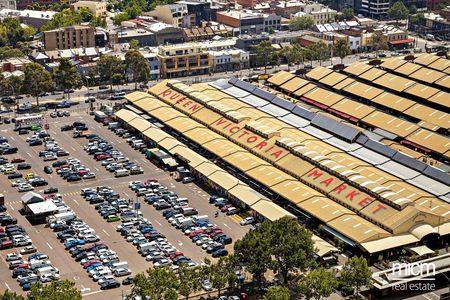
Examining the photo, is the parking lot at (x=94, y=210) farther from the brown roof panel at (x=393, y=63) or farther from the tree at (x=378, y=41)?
the tree at (x=378, y=41)

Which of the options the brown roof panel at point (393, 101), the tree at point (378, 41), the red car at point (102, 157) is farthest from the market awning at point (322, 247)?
the tree at point (378, 41)

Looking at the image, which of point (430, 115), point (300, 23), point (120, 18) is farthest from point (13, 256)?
point (300, 23)

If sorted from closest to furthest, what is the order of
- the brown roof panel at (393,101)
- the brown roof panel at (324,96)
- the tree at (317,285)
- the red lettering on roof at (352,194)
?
the tree at (317,285) → the red lettering on roof at (352,194) → the brown roof panel at (393,101) → the brown roof panel at (324,96)

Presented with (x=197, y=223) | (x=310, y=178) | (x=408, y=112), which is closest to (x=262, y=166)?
(x=310, y=178)

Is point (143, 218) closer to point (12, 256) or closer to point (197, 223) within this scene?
point (197, 223)

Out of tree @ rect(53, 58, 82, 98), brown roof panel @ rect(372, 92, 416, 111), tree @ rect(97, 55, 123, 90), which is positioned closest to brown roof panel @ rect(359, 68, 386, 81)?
brown roof panel @ rect(372, 92, 416, 111)

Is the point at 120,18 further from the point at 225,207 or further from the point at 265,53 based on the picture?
the point at 225,207

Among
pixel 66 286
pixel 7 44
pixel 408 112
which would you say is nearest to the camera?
pixel 66 286
